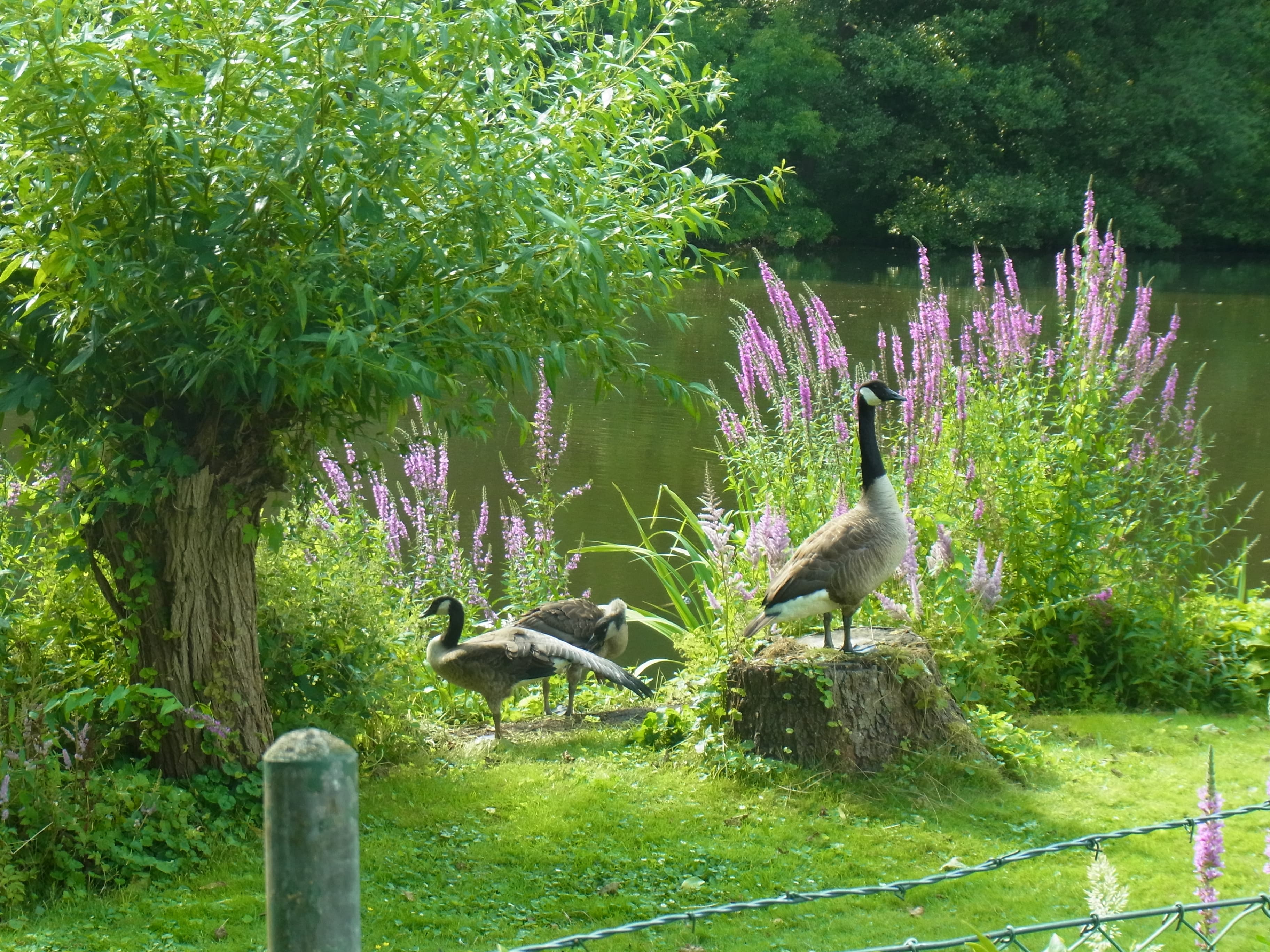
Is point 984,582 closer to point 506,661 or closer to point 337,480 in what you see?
point 506,661

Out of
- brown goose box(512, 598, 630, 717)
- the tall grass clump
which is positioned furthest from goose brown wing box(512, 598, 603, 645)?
the tall grass clump

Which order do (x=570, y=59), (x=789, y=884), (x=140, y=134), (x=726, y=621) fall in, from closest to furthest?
(x=140, y=134) < (x=570, y=59) < (x=789, y=884) < (x=726, y=621)

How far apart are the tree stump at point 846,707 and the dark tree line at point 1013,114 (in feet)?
105

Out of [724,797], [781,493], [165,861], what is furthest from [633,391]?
[165,861]

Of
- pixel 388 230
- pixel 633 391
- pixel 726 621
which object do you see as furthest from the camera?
pixel 633 391

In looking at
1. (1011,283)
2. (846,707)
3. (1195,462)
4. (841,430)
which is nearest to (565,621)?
(846,707)

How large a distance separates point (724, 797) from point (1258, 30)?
41.5 metres

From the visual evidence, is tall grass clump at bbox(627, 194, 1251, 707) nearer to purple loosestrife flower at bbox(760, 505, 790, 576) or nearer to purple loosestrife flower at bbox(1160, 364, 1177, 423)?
purple loosestrife flower at bbox(1160, 364, 1177, 423)

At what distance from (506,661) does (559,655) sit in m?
0.31

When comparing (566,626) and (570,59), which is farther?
(566,626)

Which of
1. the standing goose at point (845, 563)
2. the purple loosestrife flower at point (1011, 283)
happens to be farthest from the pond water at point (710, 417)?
the standing goose at point (845, 563)

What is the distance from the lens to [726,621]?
295 inches

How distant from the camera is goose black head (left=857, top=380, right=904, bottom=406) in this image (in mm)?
7027

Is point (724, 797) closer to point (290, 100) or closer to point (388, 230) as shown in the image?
point (388, 230)
